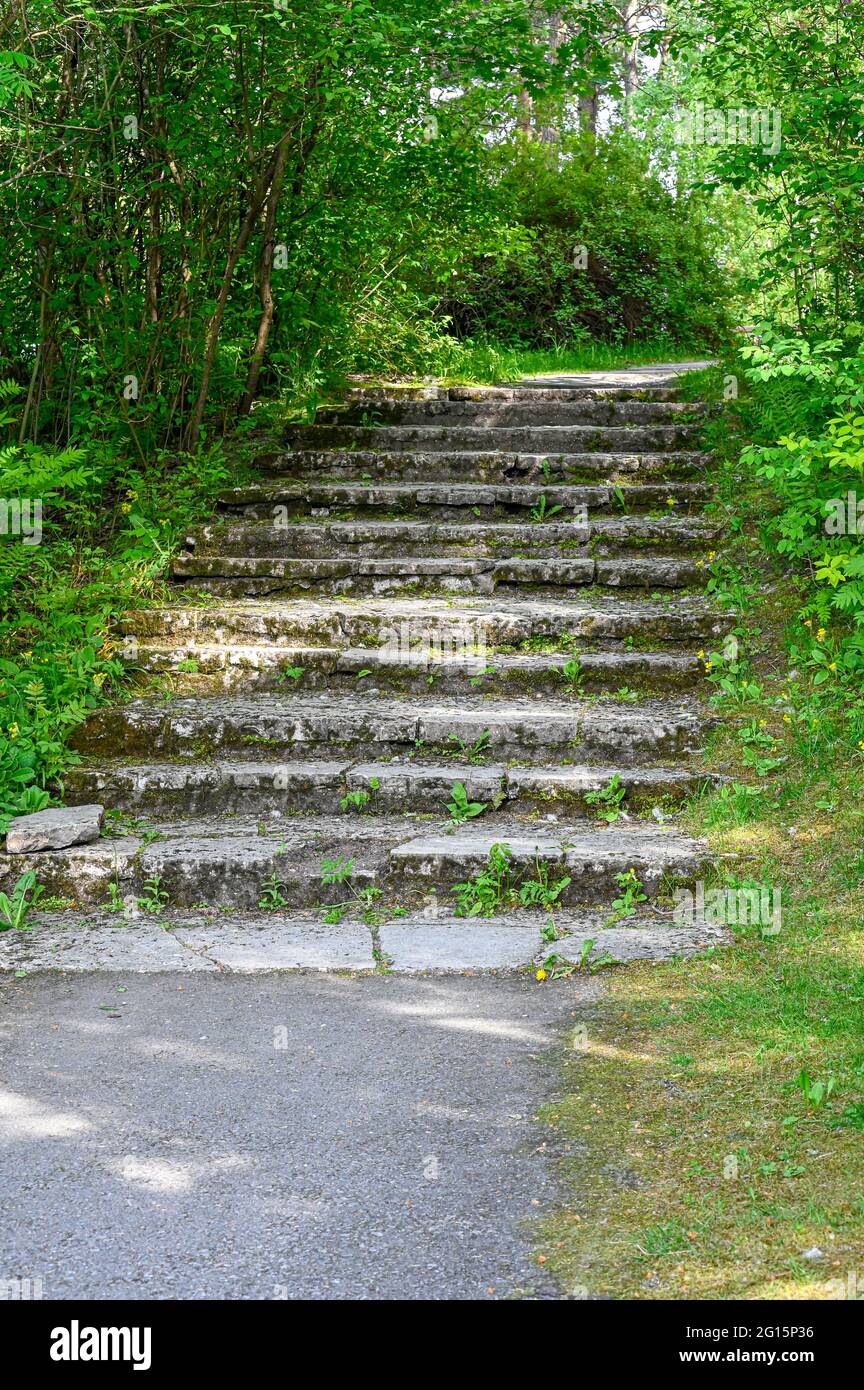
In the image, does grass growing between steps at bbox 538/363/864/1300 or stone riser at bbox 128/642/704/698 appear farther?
stone riser at bbox 128/642/704/698

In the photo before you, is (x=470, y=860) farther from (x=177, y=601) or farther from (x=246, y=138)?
(x=246, y=138)

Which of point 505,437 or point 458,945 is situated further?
point 505,437

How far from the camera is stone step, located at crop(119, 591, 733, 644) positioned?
21.3ft

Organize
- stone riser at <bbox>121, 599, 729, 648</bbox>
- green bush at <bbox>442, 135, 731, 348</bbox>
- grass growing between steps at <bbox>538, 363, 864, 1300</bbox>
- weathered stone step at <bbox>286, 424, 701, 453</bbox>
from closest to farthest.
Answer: grass growing between steps at <bbox>538, 363, 864, 1300</bbox>
stone riser at <bbox>121, 599, 729, 648</bbox>
weathered stone step at <bbox>286, 424, 701, 453</bbox>
green bush at <bbox>442, 135, 731, 348</bbox>

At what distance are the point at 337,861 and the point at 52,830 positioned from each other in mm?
1149

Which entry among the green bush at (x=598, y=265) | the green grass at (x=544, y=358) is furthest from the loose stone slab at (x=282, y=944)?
the green bush at (x=598, y=265)

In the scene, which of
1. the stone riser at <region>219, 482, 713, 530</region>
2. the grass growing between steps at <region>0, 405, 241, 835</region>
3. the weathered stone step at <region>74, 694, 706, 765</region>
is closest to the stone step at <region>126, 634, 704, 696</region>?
the weathered stone step at <region>74, 694, 706, 765</region>

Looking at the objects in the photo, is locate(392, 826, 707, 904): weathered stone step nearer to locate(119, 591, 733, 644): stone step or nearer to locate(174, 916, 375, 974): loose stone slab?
locate(174, 916, 375, 974): loose stone slab

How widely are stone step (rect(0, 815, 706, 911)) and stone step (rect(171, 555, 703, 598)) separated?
7.23ft

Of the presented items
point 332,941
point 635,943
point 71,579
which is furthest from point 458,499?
point 635,943

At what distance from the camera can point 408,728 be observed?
5895 millimetres

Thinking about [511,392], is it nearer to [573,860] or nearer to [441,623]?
[441,623]

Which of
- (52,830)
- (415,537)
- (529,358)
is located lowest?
(52,830)

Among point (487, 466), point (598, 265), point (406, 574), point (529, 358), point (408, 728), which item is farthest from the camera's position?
point (598, 265)
